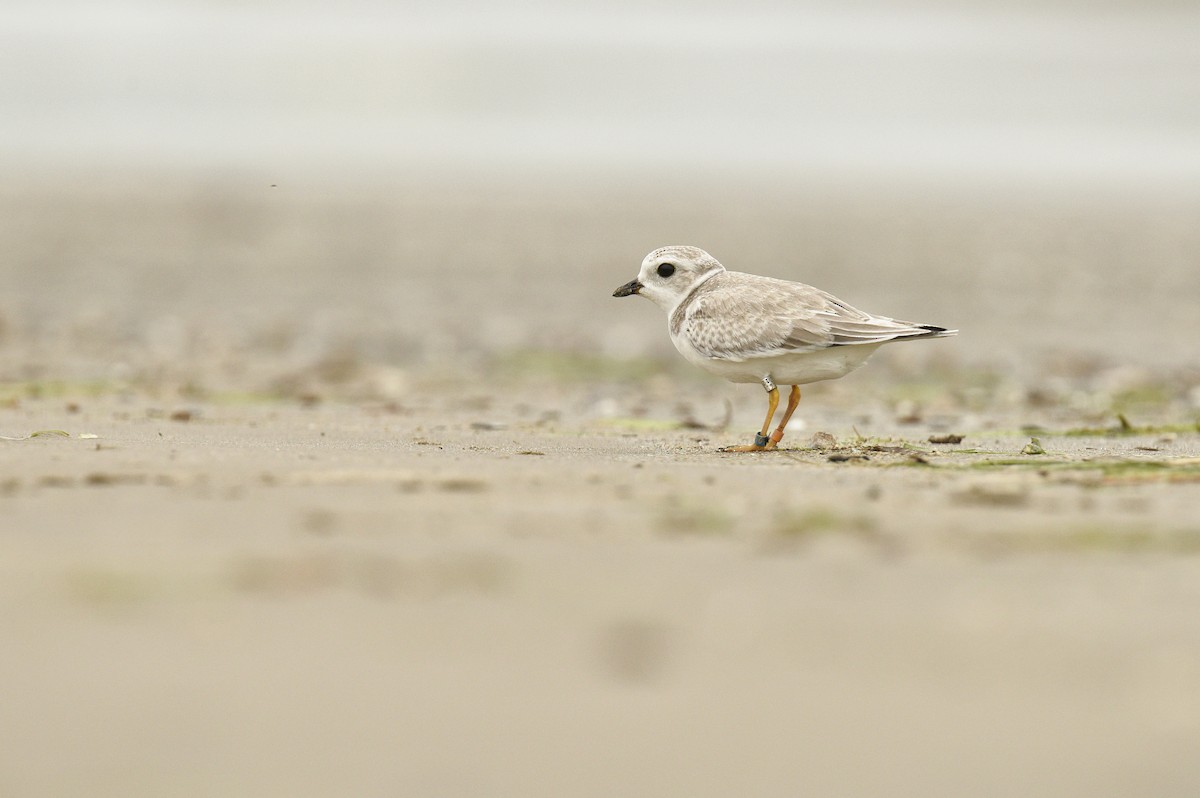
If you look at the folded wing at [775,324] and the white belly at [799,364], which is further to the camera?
the white belly at [799,364]

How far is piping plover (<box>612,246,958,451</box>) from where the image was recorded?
6480 mm

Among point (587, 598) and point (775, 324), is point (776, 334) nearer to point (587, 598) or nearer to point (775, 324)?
point (775, 324)

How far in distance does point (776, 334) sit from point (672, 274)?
102cm

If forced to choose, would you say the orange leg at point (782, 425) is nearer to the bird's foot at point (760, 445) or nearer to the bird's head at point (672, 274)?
the bird's foot at point (760, 445)

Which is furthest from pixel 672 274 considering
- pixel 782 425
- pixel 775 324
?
pixel 782 425

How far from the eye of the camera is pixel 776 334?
6.58 metres

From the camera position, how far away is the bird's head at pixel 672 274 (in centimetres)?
740

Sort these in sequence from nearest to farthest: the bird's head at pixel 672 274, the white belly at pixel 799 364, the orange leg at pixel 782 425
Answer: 1. the orange leg at pixel 782 425
2. the white belly at pixel 799 364
3. the bird's head at pixel 672 274

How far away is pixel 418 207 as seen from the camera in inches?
932

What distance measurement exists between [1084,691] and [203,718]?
167 cm

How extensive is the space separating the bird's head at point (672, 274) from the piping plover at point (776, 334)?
0.24 meters

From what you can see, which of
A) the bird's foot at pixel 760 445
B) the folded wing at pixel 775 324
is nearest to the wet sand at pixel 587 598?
the bird's foot at pixel 760 445

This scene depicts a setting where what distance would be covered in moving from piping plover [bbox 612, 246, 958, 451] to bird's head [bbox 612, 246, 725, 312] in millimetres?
240

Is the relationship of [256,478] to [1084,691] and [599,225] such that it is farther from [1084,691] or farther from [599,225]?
[599,225]
